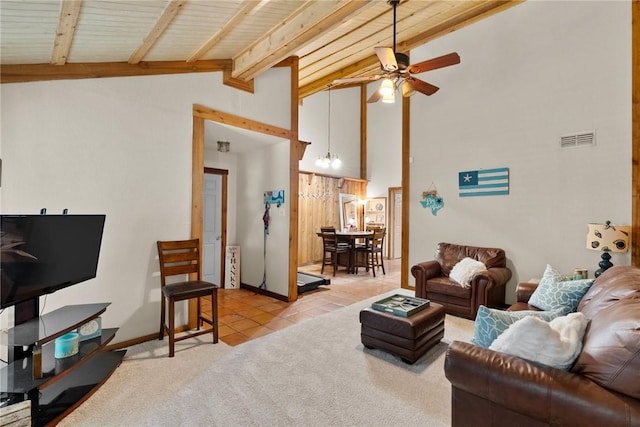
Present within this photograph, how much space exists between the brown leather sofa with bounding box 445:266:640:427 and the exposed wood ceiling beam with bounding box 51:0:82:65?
9.63 feet

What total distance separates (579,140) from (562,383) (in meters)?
3.62

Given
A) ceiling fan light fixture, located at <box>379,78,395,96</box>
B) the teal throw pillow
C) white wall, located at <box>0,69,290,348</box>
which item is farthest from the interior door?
the teal throw pillow

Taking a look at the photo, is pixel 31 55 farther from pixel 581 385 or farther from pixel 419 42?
pixel 419 42

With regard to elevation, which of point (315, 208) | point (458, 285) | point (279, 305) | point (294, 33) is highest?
point (294, 33)

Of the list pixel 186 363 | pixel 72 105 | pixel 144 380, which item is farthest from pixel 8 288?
pixel 72 105

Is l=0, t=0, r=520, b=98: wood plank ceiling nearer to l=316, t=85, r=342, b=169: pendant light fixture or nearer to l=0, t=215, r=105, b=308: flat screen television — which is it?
l=0, t=215, r=105, b=308: flat screen television

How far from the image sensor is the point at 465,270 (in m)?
3.80

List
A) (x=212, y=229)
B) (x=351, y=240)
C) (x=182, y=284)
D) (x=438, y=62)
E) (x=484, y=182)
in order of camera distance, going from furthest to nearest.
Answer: (x=351, y=240)
(x=212, y=229)
(x=484, y=182)
(x=438, y=62)
(x=182, y=284)

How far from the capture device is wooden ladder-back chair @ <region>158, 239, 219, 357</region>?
277 centimetres

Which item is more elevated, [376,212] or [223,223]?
[376,212]

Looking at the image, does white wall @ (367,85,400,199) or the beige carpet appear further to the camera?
white wall @ (367,85,400,199)

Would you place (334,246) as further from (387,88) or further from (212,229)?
(387,88)

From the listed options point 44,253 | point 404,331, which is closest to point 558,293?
point 404,331

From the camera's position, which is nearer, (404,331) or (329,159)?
(404,331)
